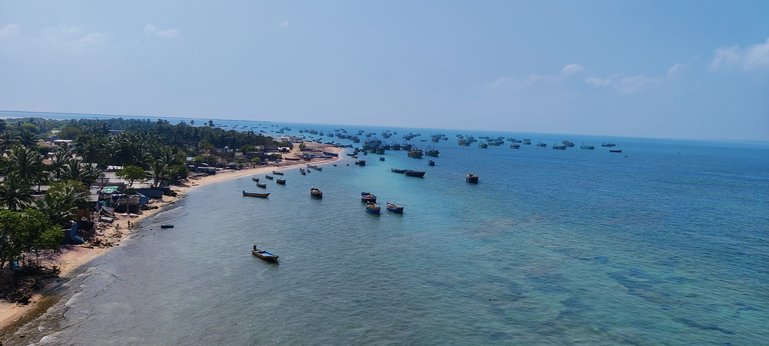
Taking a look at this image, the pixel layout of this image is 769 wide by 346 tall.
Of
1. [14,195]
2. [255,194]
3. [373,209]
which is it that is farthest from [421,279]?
[255,194]

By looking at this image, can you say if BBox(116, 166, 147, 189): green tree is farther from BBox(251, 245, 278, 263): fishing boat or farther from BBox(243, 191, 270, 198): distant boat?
BBox(251, 245, 278, 263): fishing boat

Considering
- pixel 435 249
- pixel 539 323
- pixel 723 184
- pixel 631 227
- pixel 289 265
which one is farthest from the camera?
pixel 723 184

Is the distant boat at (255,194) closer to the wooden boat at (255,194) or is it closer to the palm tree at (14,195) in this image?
the wooden boat at (255,194)

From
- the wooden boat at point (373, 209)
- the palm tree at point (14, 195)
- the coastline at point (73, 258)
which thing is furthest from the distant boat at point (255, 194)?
the palm tree at point (14, 195)

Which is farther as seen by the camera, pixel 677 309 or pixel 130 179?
pixel 130 179

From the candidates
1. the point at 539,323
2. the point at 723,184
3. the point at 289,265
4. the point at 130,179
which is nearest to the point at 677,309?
the point at 539,323

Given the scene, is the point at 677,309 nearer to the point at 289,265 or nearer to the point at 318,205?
the point at 289,265

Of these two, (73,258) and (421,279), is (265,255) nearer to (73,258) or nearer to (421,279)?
(421,279)
